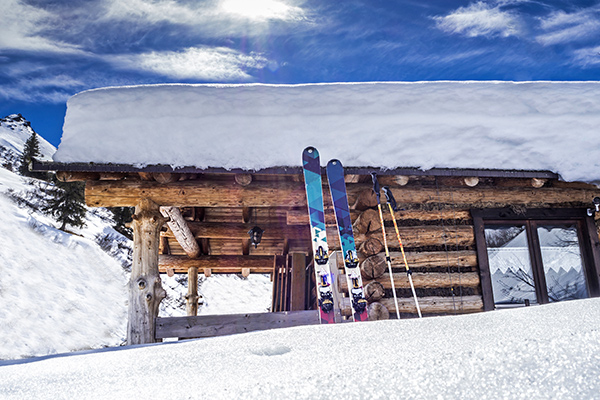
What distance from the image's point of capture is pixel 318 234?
5.77 m

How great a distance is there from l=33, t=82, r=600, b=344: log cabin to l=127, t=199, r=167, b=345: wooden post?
0.7 inches

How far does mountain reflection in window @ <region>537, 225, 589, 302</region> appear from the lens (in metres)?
6.95

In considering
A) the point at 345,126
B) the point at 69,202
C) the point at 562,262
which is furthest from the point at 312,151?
the point at 69,202

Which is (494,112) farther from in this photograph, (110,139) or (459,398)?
(459,398)

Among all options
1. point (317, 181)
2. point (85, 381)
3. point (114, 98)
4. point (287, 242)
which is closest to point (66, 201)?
point (287, 242)

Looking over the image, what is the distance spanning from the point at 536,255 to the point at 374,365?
20.3ft

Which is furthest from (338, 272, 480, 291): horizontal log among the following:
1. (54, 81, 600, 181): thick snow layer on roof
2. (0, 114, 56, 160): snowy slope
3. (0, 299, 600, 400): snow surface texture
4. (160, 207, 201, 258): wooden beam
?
(0, 114, 56, 160): snowy slope

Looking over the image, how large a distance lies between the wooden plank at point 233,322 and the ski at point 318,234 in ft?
2.54

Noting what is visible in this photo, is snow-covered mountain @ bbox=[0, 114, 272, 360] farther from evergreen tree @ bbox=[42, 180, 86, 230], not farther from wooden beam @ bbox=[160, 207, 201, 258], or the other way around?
wooden beam @ bbox=[160, 207, 201, 258]

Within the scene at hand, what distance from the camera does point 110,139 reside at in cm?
613

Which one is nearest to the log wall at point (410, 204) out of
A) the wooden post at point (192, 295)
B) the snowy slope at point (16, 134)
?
the wooden post at point (192, 295)

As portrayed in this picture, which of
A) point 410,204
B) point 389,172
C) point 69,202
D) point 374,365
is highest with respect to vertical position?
point 69,202

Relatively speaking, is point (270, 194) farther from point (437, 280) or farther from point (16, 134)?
point (16, 134)

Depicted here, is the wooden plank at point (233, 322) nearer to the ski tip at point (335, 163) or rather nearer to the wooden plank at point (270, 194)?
the wooden plank at point (270, 194)
